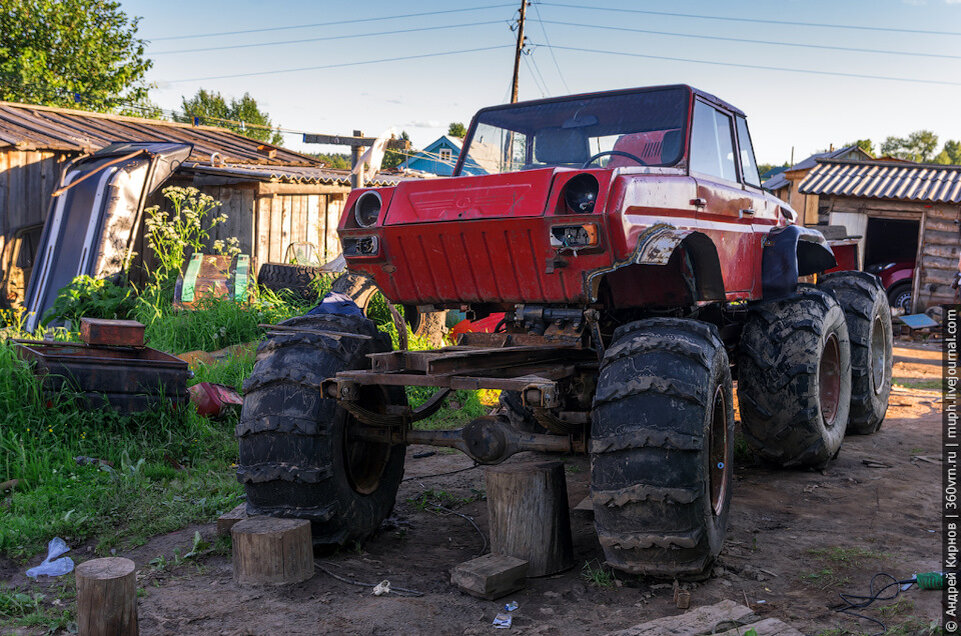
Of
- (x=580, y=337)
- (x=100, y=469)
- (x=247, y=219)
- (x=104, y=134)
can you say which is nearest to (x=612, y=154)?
(x=580, y=337)

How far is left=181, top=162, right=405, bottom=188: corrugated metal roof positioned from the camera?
12469 mm

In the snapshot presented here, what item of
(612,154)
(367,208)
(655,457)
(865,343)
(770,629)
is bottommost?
(770,629)

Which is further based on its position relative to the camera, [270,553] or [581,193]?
[581,193]

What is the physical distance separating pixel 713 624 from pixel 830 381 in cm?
379

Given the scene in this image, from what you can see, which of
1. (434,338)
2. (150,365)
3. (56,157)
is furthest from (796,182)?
(150,365)

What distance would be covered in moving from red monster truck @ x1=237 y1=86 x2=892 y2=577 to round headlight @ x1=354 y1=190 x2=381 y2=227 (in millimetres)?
12

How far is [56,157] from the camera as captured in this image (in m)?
12.4

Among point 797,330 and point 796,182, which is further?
point 796,182

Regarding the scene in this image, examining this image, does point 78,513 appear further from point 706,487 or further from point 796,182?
point 796,182

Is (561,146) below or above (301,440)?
above

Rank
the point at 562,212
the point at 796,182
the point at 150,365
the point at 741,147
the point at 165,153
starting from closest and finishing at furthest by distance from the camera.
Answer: the point at 562,212 → the point at 741,147 → the point at 150,365 → the point at 165,153 → the point at 796,182

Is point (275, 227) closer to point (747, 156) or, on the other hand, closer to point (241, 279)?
point (241, 279)

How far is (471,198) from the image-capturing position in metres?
4.39

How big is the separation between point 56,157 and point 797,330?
11302 millimetres
